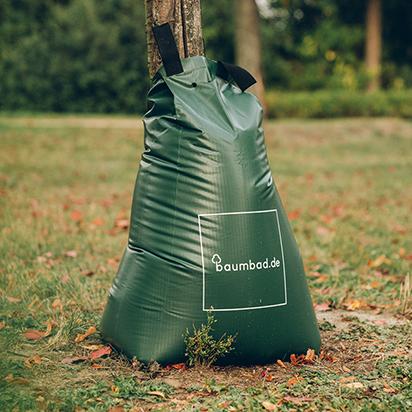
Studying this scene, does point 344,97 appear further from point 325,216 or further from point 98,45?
point 325,216

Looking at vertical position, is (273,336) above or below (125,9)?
below

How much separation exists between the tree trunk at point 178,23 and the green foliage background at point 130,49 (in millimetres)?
19596

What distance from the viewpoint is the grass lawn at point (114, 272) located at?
273cm

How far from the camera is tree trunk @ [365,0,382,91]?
Answer: 23516 millimetres

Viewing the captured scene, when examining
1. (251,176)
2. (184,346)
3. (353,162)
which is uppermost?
(251,176)

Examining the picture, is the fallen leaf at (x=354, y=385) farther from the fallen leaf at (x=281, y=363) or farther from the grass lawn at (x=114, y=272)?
the fallen leaf at (x=281, y=363)

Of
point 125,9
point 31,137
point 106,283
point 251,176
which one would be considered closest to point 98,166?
point 31,137

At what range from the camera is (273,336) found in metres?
2.98

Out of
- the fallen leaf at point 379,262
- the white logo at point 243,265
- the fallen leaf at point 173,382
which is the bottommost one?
the fallen leaf at point 379,262

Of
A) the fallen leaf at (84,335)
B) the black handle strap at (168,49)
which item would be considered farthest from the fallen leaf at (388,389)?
the black handle strap at (168,49)

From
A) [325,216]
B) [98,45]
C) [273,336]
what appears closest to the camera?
[273,336]

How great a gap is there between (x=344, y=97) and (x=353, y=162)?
27.8 ft

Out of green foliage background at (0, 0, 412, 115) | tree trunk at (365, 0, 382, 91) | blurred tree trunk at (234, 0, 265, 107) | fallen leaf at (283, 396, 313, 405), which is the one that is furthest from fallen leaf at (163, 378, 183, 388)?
tree trunk at (365, 0, 382, 91)

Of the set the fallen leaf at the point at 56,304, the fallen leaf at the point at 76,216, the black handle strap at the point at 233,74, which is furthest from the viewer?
the fallen leaf at the point at 76,216
